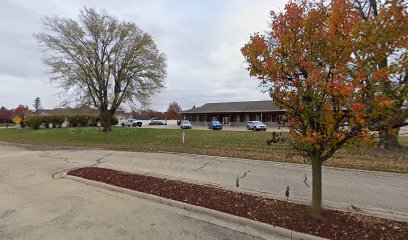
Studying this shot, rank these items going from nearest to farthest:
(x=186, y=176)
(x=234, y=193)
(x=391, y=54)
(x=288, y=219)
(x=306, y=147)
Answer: (x=391, y=54), (x=306, y=147), (x=288, y=219), (x=234, y=193), (x=186, y=176)

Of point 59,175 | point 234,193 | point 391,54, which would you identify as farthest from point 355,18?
point 59,175

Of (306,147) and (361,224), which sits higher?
(306,147)

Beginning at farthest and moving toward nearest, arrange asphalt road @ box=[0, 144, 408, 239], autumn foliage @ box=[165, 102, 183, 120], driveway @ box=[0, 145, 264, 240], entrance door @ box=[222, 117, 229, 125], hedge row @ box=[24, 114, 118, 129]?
autumn foliage @ box=[165, 102, 183, 120]
entrance door @ box=[222, 117, 229, 125]
hedge row @ box=[24, 114, 118, 129]
asphalt road @ box=[0, 144, 408, 239]
driveway @ box=[0, 145, 264, 240]

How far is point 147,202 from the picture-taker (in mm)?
4812

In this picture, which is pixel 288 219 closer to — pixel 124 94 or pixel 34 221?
pixel 34 221

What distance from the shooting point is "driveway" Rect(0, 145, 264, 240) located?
3520 mm

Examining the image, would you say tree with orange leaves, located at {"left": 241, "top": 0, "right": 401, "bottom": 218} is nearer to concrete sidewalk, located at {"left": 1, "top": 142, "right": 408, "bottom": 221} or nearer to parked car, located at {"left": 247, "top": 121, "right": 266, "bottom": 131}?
concrete sidewalk, located at {"left": 1, "top": 142, "right": 408, "bottom": 221}

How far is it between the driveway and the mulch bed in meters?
0.50

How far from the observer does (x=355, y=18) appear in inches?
132

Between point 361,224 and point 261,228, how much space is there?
5.52 ft

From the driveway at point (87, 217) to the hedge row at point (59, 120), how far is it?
35472 mm

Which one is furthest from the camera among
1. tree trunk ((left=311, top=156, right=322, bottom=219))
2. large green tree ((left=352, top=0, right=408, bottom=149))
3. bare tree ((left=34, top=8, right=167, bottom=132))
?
bare tree ((left=34, top=8, right=167, bottom=132))

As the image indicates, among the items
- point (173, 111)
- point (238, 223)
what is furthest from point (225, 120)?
point (173, 111)

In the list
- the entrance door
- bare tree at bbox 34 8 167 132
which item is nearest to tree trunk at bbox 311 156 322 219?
bare tree at bbox 34 8 167 132
